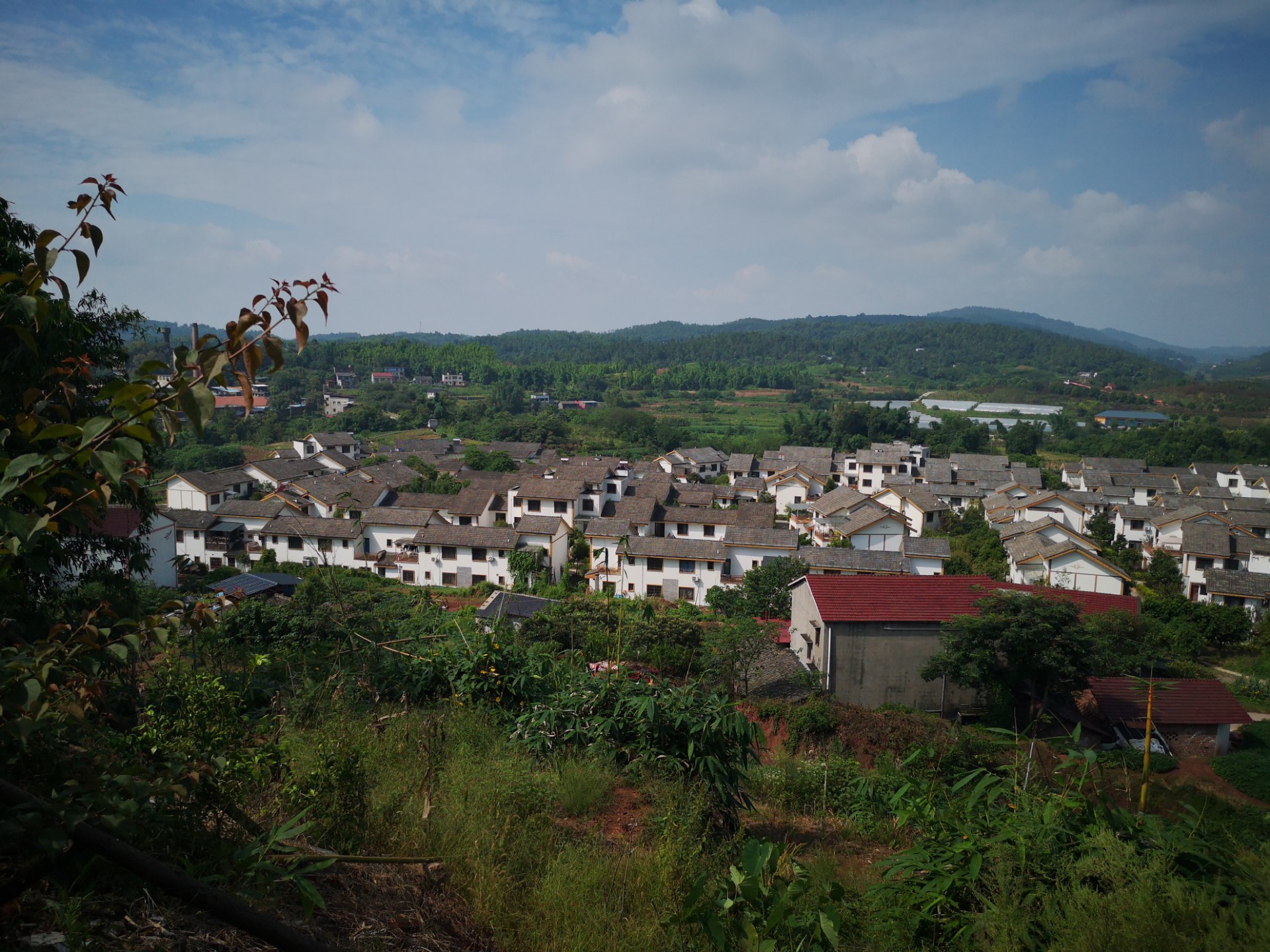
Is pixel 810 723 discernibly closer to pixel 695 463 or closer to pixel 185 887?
pixel 185 887

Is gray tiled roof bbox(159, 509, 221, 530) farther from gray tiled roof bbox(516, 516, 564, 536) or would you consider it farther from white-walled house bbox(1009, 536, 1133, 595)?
white-walled house bbox(1009, 536, 1133, 595)

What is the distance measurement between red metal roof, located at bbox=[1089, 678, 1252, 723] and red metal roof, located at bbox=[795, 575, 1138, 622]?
2.09 meters

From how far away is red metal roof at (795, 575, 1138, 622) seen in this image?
42.2 feet

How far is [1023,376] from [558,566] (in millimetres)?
97219

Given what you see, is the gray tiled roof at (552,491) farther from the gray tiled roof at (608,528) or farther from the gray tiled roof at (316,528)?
the gray tiled roof at (316,528)

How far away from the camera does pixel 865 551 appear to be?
2011 cm

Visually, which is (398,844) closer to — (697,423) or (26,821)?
(26,821)

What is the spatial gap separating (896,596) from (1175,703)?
17.4 feet

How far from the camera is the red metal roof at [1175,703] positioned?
1279 cm

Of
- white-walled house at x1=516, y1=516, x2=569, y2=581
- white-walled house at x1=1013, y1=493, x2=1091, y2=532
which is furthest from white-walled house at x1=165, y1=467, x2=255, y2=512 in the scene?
white-walled house at x1=1013, y1=493, x2=1091, y2=532

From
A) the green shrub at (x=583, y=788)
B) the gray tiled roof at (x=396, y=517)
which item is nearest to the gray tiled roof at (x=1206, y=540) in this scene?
the gray tiled roof at (x=396, y=517)

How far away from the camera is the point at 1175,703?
13.0 metres

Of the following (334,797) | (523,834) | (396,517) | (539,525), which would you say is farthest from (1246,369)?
(334,797)

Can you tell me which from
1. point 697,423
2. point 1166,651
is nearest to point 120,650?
point 1166,651
